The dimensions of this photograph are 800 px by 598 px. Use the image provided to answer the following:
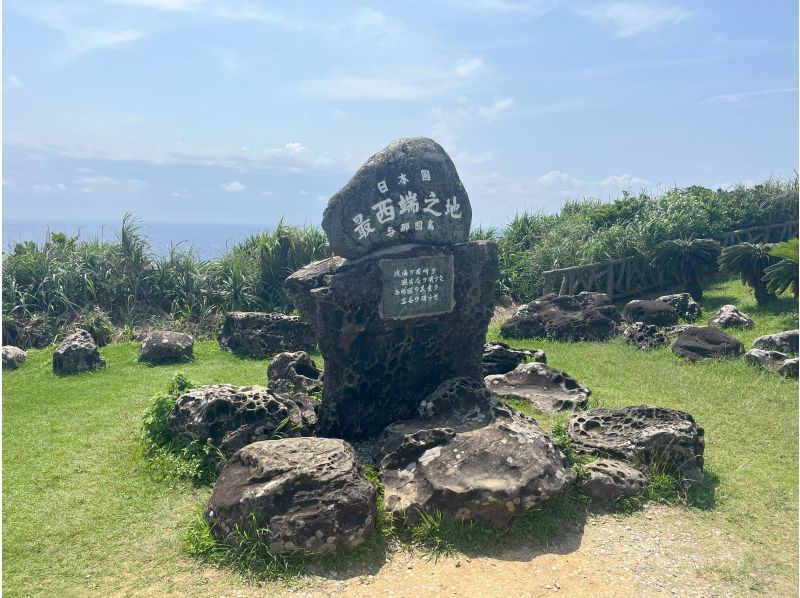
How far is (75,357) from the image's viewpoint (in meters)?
9.88

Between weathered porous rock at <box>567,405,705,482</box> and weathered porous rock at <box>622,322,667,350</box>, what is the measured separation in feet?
15.1

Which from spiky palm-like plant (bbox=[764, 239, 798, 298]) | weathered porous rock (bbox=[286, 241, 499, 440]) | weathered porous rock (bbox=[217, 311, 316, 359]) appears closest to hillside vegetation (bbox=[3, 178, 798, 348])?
weathered porous rock (bbox=[217, 311, 316, 359])

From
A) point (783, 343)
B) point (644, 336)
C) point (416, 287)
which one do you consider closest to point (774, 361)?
point (783, 343)

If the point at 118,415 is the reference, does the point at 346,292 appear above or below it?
above

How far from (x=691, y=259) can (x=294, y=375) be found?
31.2 feet

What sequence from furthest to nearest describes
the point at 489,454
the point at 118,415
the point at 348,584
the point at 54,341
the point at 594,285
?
the point at 594,285, the point at 54,341, the point at 118,415, the point at 489,454, the point at 348,584

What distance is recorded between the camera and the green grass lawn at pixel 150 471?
4.49 meters

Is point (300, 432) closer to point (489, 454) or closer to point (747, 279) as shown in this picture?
point (489, 454)

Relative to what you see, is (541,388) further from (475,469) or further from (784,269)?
(784,269)

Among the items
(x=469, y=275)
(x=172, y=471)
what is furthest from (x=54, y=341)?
(x=469, y=275)

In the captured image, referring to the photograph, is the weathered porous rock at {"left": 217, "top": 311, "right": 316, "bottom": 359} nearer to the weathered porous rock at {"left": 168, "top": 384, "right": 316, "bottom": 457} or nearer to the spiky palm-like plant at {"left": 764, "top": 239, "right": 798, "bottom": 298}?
the weathered porous rock at {"left": 168, "top": 384, "right": 316, "bottom": 457}

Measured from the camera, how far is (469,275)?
22.4 feet

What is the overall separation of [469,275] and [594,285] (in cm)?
900

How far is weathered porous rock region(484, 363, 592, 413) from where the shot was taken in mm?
7512
